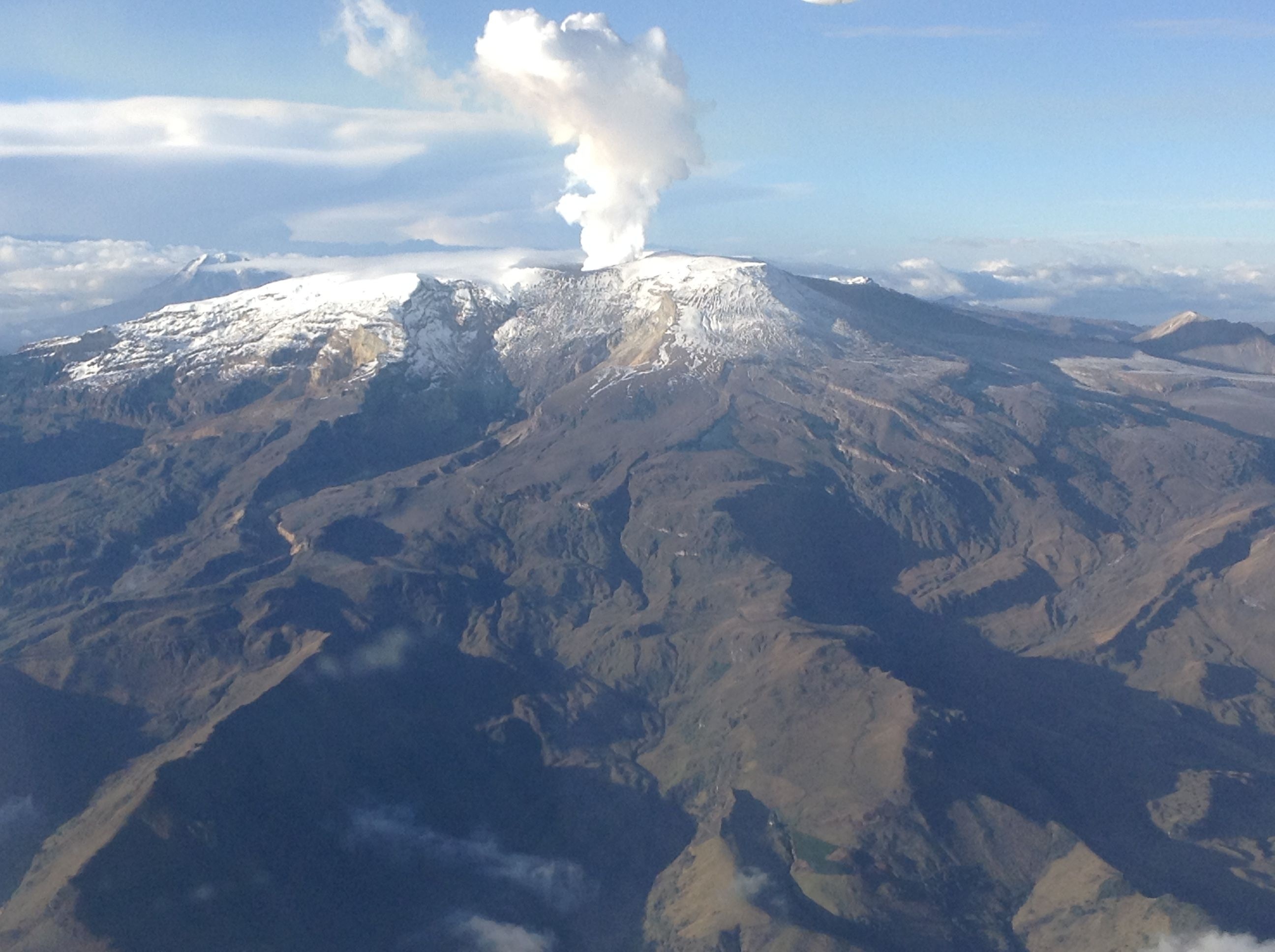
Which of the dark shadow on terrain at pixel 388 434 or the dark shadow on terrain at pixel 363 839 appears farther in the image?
the dark shadow on terrain at pixel 388 434

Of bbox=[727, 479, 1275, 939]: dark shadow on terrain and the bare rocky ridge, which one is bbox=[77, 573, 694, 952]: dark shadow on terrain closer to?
the bare rocky ridge

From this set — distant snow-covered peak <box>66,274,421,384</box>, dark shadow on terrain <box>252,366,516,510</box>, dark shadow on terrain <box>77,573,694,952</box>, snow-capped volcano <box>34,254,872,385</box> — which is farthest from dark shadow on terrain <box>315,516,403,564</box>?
distant snow-covered peak <box>66,274,421,384</box>

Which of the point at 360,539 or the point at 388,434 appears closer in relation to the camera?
the point at 360,539

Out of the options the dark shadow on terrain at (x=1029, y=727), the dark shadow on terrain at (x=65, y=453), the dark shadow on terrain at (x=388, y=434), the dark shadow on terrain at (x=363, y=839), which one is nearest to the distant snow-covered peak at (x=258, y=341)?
the dark shadow on terrain at (x=388, y=434)

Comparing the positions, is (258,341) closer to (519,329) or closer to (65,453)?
(65,453)

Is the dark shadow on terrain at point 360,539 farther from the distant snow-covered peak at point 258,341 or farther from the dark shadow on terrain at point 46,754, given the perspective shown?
the distant snow-covered peak at point 258,341

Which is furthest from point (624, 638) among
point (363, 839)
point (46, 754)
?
point (46, 754)

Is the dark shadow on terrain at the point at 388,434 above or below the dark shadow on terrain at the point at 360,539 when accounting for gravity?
above
